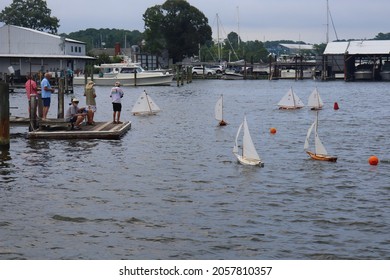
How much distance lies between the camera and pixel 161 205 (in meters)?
18.7

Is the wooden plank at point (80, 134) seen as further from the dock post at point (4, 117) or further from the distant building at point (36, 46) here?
the distant building at point (36, 46)

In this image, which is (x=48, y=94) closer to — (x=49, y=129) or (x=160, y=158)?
(x=49, y=129)

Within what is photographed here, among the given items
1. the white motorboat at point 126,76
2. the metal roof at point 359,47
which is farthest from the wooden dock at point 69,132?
the metal roof at point 359,47

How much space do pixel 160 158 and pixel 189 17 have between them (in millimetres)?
126915

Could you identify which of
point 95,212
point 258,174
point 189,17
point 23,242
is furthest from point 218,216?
point 189,17

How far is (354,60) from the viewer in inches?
5266

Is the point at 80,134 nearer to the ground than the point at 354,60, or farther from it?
nearer to the ground

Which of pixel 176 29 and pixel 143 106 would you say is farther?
pixel 176 29

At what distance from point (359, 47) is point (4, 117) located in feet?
365

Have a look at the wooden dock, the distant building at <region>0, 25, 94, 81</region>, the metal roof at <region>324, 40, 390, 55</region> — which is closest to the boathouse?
the metal roof at <region>324, 40, 390, 55</region>

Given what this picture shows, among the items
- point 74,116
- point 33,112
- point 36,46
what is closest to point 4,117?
point 33,112

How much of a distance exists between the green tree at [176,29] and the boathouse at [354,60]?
26600 millimetres

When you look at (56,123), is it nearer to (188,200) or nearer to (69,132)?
(69,132)

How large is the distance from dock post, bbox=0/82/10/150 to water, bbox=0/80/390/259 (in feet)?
1.62
